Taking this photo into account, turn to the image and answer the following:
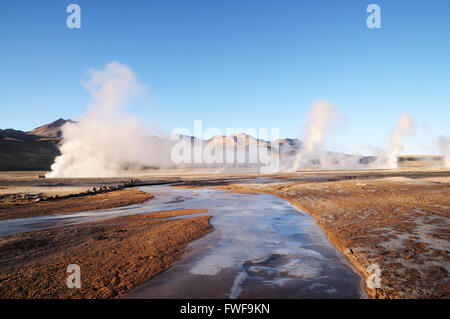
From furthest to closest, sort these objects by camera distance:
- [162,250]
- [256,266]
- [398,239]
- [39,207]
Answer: [39,207] → [398,239] → [162,250] → [256,266]

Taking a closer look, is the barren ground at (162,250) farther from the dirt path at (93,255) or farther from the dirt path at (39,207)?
the dirt path at (39,207)

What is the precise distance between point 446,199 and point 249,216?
12709 mm

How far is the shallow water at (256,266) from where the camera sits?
5680mm

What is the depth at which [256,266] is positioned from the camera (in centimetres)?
719

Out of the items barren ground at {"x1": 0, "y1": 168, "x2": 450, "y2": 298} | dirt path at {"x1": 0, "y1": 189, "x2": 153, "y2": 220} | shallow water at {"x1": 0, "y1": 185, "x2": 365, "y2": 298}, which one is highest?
barren ground at {"x1": 0, "y1": 168, "x2": 450, "y2": 298}

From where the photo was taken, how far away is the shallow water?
5.68 m

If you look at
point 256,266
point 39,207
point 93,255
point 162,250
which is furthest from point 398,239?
point 39,207

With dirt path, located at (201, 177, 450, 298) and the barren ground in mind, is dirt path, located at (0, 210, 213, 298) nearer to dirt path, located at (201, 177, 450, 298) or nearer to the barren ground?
the barren ground

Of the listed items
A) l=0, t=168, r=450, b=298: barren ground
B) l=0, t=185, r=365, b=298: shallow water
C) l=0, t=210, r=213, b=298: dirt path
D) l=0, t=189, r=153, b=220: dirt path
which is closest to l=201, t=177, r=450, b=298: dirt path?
l=0, t=168, r=450, b=298: barren ground

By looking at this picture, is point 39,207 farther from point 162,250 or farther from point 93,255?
point 162,250

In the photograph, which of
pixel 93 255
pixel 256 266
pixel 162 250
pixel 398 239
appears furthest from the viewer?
pixel 398 239

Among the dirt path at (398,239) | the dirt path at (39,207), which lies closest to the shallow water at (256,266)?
the dirt path at (398,239)

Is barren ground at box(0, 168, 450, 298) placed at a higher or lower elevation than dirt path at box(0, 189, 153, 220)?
higher
